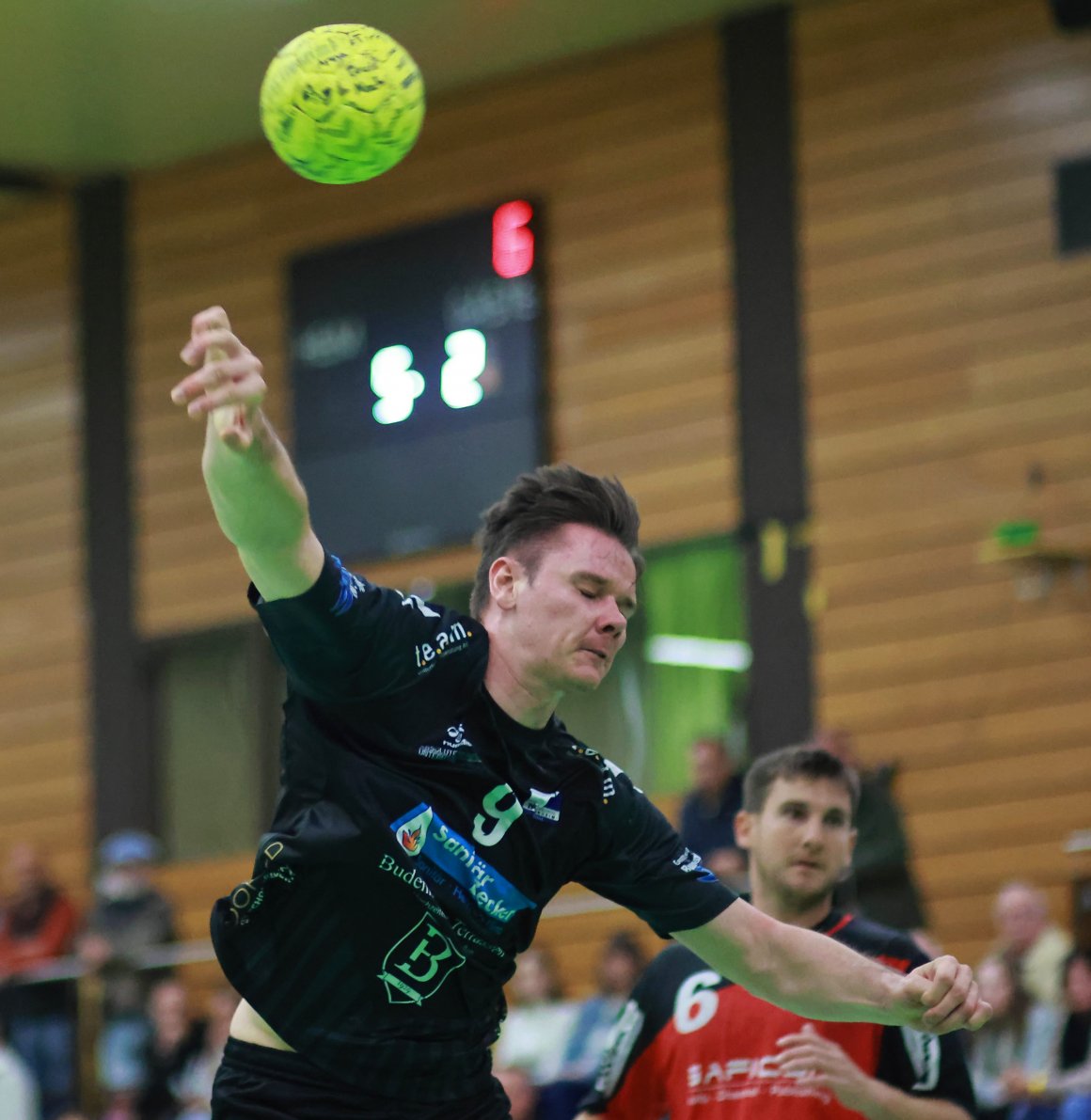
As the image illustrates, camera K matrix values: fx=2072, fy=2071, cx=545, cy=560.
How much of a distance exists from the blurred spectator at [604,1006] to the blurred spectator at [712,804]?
705 millimetres

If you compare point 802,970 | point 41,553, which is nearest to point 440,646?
point 802,970

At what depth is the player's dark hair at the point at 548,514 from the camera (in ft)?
14.6

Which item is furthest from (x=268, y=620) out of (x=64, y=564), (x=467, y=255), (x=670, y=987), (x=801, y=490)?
(x=64, y=564)

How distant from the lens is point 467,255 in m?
15.2

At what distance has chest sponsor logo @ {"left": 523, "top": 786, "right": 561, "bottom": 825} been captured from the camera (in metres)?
4.41

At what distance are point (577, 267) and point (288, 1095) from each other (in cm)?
1122

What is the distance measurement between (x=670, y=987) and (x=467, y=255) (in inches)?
392

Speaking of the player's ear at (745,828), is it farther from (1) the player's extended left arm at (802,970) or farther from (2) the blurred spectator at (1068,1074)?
(2) the blurred spectator at (1068,1074)

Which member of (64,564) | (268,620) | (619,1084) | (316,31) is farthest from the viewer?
(64,564)

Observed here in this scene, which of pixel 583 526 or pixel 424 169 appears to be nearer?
pixel 583 526

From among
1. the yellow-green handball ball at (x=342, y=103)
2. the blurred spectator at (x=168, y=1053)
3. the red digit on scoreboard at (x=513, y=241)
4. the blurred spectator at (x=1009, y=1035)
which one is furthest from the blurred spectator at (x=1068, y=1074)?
the red digit on scoreboard at (x=513, y=241)

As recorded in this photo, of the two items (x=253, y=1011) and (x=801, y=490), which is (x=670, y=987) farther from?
(x=801, y=490)

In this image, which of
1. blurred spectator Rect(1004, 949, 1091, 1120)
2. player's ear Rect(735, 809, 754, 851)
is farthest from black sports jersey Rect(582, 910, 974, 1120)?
blurred spectator Rect(1004, 949, 1091, 1120)

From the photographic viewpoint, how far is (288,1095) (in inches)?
165
